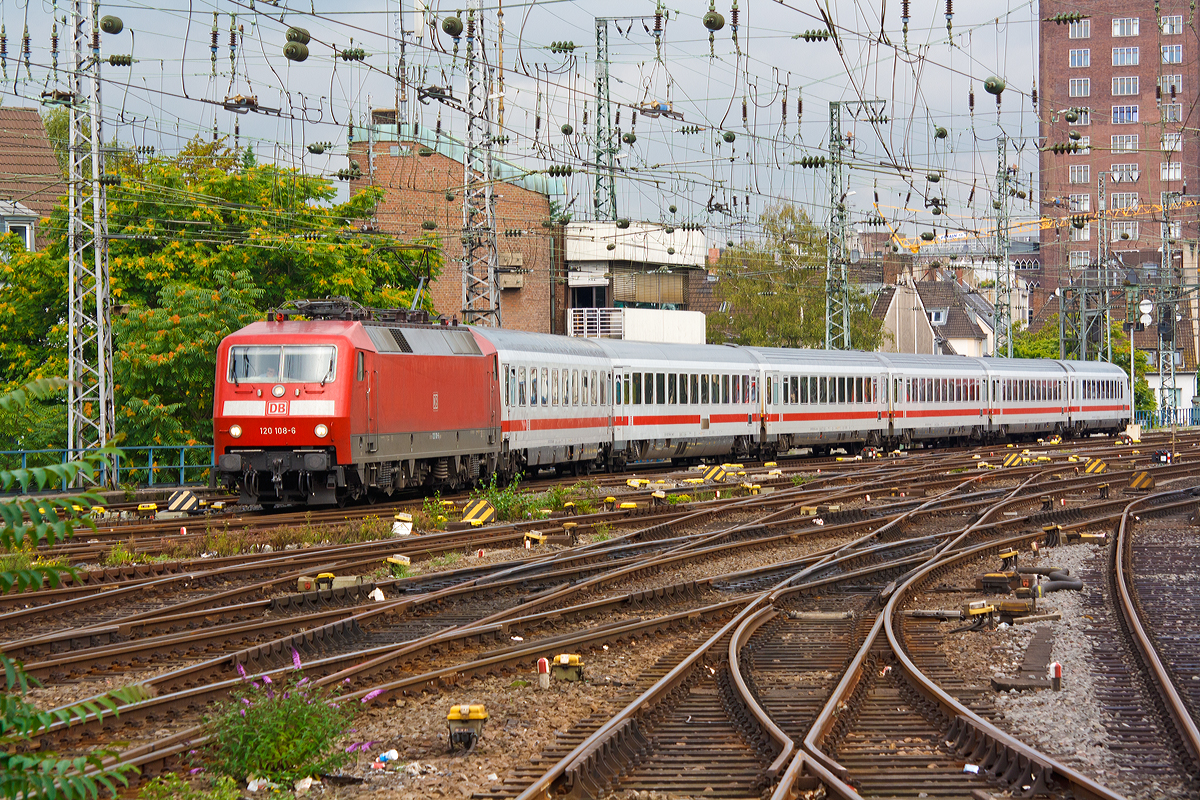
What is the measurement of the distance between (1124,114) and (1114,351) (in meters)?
46.7

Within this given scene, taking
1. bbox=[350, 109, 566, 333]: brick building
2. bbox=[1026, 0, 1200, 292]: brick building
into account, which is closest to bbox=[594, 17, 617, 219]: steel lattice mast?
bbox=[350, 109, 566, 333]: brick building

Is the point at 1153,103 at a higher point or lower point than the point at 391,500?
higher

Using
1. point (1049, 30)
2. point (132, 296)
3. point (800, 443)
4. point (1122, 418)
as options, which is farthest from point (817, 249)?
point (1049, 30)

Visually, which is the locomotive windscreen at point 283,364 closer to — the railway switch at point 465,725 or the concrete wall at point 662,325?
the railway switch at point 465,725

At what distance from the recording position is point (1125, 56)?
117m

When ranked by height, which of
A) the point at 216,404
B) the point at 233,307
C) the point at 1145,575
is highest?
the point at 233,307

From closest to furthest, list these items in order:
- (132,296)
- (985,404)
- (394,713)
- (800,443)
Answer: (394,713) → (132,296) → (800,443) → (985,404)

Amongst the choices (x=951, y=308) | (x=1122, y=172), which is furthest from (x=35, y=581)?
(x=1122, y=172)

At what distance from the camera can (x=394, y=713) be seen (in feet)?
30.6

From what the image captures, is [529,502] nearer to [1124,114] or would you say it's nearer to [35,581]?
[35,581]

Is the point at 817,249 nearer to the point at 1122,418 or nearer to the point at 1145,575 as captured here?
the point at 1122,418

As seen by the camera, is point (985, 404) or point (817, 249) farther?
point (817, 249)

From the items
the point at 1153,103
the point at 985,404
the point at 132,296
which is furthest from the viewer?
the point at 1153,103

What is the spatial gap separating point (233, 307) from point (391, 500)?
23.3ft
